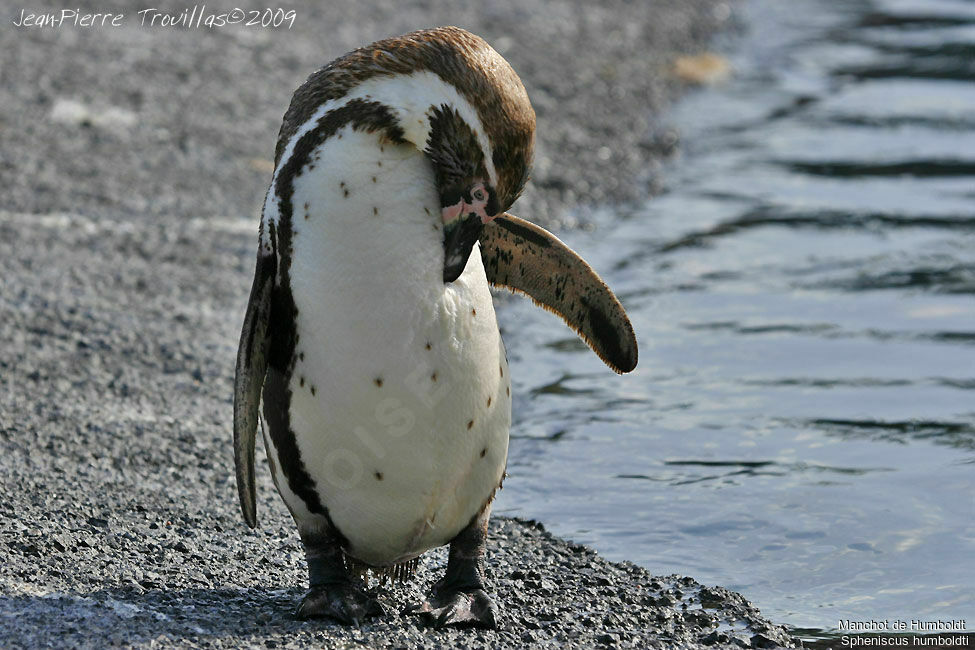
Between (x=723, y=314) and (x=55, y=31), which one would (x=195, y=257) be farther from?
(x=55, y=31)

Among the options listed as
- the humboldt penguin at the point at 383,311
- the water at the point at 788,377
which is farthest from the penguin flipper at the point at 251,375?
the water at the point at 788,377

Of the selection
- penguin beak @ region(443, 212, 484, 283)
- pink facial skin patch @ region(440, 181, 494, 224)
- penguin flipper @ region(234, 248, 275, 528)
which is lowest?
penguin flipper @ region(234, 248, 275, 528)

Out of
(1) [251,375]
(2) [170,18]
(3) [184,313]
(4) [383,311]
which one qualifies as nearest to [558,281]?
(4) [383,311]

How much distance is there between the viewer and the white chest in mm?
3252

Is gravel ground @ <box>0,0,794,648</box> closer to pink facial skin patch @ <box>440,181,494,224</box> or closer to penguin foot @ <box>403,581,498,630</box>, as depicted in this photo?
penguin foot @ <box>403,581,498,630</box>

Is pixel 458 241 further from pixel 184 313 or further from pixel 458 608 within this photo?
pixel 184 313

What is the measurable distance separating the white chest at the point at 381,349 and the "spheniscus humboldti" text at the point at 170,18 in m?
6.34

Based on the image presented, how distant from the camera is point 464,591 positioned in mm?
3566

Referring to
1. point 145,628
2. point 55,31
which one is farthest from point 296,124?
point 55,31

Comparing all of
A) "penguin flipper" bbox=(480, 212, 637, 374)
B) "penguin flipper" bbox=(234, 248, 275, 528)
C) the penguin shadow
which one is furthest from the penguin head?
the penguin shadow

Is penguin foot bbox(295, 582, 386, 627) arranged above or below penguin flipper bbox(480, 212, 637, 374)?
below

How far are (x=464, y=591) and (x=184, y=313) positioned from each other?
2.67 m

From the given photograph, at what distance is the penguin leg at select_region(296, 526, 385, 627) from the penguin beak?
718 millimetres

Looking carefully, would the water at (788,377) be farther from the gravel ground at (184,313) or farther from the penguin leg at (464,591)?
the penguin leg at (464,591)
